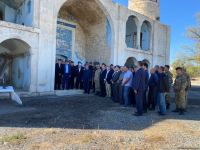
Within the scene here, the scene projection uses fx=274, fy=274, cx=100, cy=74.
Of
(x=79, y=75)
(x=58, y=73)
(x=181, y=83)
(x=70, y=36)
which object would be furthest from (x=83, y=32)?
(x=181, y=83)

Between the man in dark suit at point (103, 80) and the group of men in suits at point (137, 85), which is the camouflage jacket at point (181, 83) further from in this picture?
the man in dark suit at point (103, 80)

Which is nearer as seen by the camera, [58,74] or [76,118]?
[76,118]

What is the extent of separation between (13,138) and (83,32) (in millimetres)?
16281

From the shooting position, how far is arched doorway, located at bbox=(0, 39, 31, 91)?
14.6 meters

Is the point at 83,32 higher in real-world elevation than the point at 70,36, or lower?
higher

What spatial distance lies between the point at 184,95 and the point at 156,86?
3.73 feet

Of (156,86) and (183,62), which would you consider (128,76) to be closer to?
(156,86)

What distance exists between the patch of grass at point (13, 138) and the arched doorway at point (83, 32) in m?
13.3

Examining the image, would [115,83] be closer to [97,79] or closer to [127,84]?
[127,84]

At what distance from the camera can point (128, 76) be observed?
10.8m

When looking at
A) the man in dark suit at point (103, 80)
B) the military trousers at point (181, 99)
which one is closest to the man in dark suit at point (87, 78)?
the man in dark suit at point (103, 80)

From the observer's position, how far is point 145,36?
24.1 meters

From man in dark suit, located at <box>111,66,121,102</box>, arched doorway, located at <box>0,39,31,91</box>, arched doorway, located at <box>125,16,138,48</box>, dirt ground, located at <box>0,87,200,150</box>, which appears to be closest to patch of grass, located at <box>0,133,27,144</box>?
dirt ground, located at <box>0,87,200,150</box>

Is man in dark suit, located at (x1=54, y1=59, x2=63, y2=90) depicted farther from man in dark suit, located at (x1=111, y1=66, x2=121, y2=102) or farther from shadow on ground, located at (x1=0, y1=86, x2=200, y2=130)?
shadow on ground, located at (x1=0, y1=86, x2=200, y2=130)
